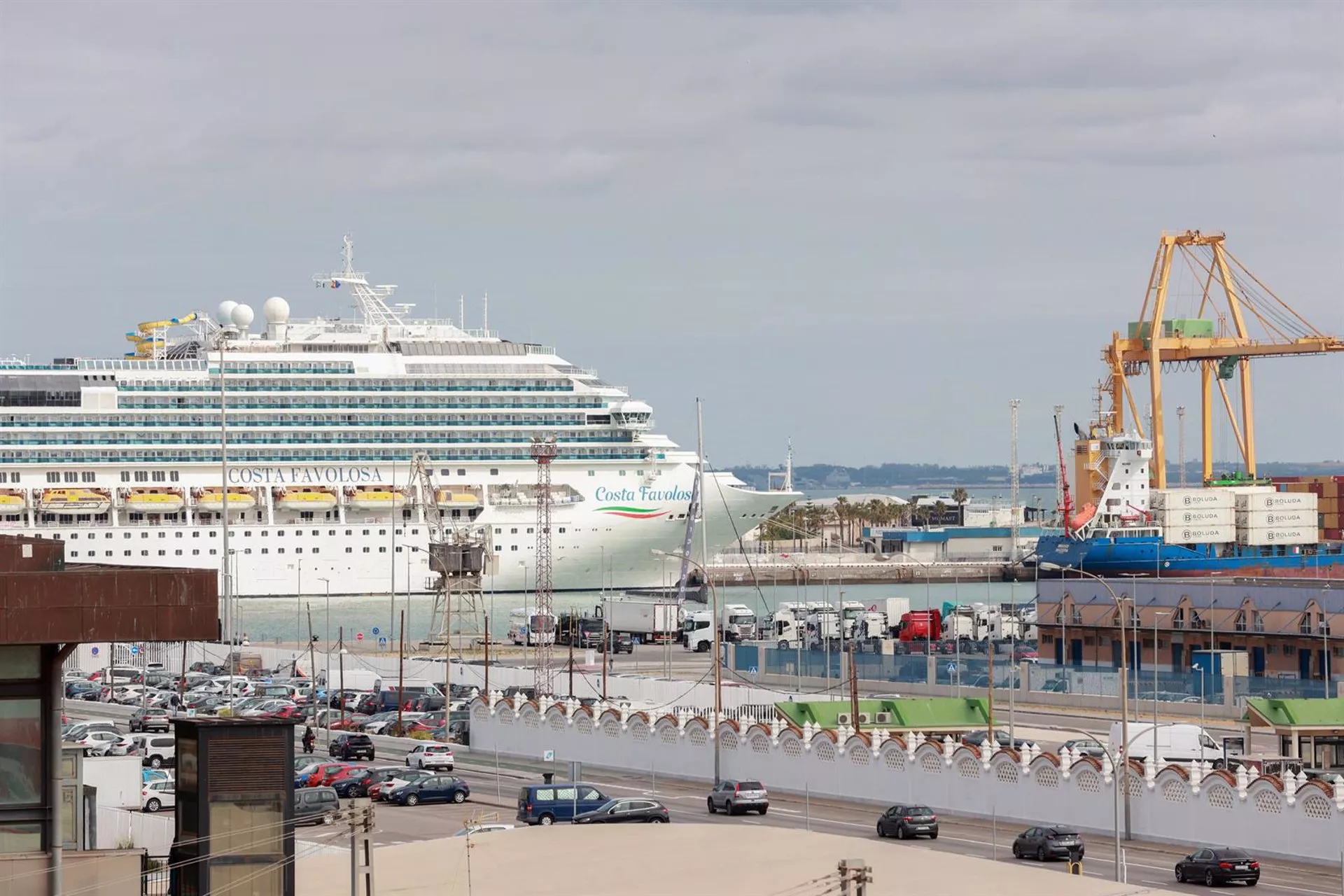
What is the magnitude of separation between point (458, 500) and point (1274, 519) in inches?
1847

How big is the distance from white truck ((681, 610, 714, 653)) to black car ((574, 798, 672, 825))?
43.7m

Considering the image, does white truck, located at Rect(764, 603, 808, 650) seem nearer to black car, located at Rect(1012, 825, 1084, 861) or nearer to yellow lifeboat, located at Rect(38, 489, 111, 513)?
yellow lifeboat, located at Rect(38, 489, 111, 513)

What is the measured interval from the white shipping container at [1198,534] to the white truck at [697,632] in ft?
123

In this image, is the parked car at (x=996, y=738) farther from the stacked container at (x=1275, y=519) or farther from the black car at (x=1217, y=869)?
the stacked container at (x=1275, y=519)

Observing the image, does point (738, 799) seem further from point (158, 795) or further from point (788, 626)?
point (788, 626)

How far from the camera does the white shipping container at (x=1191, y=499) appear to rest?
A: 111562 mm

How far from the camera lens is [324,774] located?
3519 cm

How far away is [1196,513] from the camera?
113 metres

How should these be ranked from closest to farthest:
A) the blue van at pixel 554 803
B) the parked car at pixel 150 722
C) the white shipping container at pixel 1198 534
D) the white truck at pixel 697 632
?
the blue van at pixel 554 803 → the parked car at pixel 150 722 → the white truck at pixel 697 632 → the white shipping container at pixel 1198 534

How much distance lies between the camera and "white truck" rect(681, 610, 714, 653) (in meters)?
76.1

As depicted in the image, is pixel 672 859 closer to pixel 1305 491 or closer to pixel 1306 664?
pixel 1306 664

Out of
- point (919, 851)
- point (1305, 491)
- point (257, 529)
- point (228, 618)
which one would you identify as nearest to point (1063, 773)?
point (919, 851)

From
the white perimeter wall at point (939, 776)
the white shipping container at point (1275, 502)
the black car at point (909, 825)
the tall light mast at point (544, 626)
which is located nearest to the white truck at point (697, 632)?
the tall light mast at point (544, 626)

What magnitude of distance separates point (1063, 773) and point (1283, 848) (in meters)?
4.05
